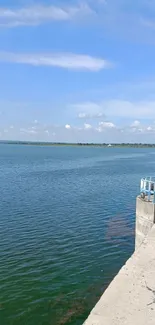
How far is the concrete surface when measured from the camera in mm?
8383

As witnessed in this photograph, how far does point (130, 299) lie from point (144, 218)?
9.60 m

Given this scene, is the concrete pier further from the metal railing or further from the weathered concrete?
the metal railing

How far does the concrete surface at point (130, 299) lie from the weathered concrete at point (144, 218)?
589 cm

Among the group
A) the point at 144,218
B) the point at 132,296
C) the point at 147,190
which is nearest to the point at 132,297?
the point at 132,296

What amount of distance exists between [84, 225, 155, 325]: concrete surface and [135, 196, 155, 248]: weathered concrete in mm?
5893

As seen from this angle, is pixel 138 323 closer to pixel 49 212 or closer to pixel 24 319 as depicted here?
pixel 24 319

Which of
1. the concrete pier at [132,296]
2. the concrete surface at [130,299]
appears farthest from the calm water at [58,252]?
the concrete surface at [130,299]

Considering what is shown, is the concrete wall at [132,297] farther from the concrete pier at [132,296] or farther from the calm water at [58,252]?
the calm water at [58,252]

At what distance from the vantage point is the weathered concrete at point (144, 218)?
710 inches

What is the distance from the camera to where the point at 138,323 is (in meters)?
8.20

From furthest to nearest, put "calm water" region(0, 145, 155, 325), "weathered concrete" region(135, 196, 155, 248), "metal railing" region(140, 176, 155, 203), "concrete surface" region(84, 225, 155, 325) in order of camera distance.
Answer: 1. "metal railing" region(140, 176, 155, 203)
2. "weathered concrete" region(135, 196, 155, 248)
3. "calm water" region(0, 145, 155, 325)
4. "concrete surface" region(84, 225, 155, 325)

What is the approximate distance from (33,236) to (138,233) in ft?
Answer: 23.9

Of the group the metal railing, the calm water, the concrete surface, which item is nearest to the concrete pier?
the concrete surface

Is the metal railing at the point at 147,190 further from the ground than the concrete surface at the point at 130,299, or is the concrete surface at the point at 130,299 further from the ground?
the metal railing at the point at 147,190
